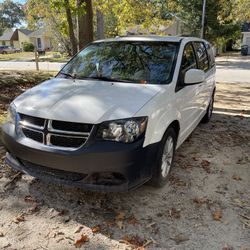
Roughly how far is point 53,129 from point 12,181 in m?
1.30

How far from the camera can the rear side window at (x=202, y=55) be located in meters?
5.47

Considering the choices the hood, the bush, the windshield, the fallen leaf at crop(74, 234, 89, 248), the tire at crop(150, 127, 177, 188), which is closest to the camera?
the fallen leaf at crop(74, 234, 89, 248)

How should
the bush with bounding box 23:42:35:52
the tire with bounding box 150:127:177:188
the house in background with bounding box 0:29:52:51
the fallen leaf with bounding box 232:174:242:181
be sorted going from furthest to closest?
the house in background with bounding box 0:29:52:51 < the bush with bounding box 23:42:35:52 < the fallen leaf with bounding box 232:174:242:181 < the tire with bounding box 150:127:177:188

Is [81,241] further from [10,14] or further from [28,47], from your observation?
[10,14]

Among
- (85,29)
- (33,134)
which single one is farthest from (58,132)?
(85,29)

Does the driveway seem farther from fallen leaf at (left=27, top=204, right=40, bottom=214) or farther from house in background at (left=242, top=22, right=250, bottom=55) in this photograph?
house in background at (left=242, top=22, right=250, bottom=55)

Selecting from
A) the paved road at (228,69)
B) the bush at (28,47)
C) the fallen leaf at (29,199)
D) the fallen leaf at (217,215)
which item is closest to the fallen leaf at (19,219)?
the fallen leaf at (29,199)

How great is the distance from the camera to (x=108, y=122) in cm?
317

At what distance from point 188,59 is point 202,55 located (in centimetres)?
117

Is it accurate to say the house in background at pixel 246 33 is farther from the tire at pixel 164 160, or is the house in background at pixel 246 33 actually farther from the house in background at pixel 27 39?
the tire at pixel 164 160

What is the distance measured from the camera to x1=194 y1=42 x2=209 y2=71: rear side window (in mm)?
5471

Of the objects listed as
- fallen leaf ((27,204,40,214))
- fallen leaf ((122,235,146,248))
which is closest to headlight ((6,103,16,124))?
fallen leaf ((27,204,40,214))

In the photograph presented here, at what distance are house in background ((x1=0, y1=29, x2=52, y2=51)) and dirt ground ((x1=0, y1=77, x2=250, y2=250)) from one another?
53825 millimetres

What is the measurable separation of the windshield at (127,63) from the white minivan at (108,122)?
1 centimetres
